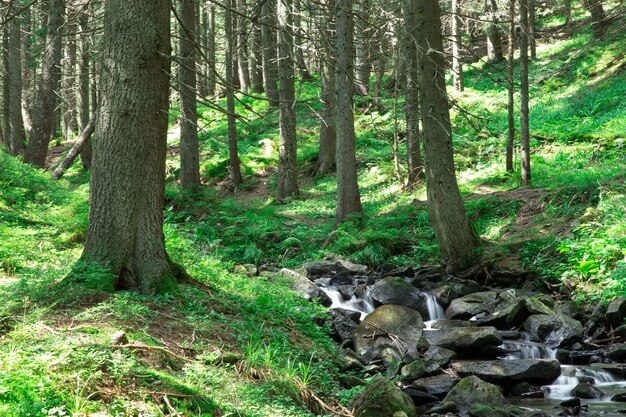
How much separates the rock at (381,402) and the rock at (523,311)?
3.81 meters

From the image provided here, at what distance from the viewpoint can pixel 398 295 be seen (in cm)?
1027

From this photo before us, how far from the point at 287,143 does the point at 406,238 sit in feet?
19.9

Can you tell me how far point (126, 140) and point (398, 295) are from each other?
5.87 metres

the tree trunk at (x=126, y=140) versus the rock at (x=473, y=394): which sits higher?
the tree trunk at (x=126, y=140)

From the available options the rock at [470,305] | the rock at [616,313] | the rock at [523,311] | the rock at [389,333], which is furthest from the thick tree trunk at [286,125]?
the rock at [616,313]

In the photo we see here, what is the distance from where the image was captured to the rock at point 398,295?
1020 cm

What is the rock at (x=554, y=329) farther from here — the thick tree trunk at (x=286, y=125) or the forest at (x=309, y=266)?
the thick tree trunk at (x=286, y=125)

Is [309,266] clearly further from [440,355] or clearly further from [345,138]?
[440,355]

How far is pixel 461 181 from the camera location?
1723 cm

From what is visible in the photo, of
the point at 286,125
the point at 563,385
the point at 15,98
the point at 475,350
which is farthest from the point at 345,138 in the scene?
the point at 15,98

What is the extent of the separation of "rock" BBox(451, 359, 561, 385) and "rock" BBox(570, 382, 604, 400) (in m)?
0.37

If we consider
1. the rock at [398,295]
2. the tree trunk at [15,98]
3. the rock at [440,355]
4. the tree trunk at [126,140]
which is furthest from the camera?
the tree trunk at [15,98]

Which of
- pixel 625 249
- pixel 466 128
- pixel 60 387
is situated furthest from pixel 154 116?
pixel 466 128

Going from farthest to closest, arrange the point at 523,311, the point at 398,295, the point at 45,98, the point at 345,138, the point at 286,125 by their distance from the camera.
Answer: the point at 286,125, the point at 45,98, the point at 345,138, the point at 398,295, the point at 523,311
